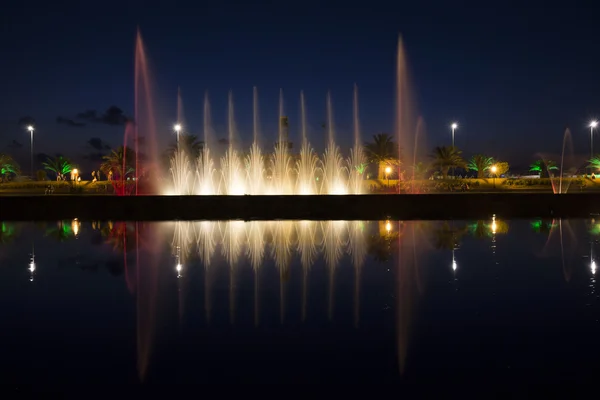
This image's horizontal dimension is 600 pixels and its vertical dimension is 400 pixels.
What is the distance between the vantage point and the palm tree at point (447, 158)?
6153cm

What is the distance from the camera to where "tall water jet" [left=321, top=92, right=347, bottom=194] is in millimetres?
25797

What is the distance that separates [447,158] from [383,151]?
28.4 ft

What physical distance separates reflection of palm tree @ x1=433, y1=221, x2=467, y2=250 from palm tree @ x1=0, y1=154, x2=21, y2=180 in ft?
224

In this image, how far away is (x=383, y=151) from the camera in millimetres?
59906

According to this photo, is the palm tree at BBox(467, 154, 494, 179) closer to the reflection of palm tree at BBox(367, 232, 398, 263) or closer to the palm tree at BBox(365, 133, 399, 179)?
the palm tree at BBox(365, 133, 399, 179)

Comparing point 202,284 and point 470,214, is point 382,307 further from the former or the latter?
point 470,214

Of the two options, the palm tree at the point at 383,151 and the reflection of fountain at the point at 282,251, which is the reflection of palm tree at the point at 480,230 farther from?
the palm tree at the point at 383,151

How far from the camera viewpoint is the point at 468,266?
27.7ft

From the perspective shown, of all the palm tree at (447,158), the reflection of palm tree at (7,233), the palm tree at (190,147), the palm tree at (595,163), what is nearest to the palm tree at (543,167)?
the palm tree at (595,163)

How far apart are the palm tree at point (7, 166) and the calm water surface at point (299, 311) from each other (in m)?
64.8

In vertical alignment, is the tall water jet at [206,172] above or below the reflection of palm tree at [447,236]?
above

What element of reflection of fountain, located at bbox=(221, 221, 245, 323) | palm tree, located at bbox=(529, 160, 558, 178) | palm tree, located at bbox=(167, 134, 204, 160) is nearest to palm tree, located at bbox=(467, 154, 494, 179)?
palm tree, located at bbox=(529, 160, 558, 178)

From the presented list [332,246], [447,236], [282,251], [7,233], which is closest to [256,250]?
[282,251]

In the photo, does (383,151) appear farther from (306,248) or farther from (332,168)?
(306,248)
